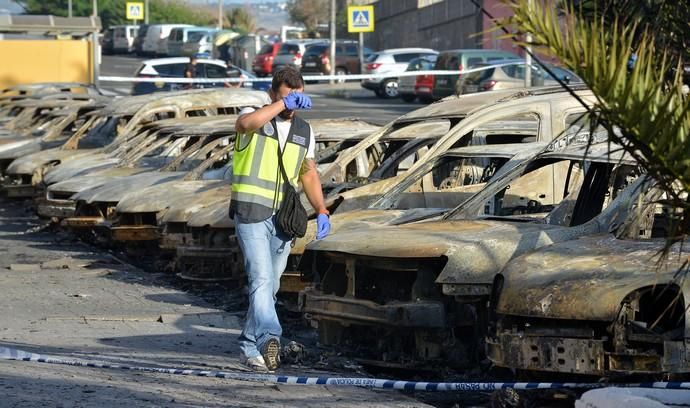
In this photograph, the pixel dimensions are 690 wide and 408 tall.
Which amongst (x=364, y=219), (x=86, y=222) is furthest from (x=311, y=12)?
(x=364, y=219)

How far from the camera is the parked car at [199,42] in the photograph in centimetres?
6083

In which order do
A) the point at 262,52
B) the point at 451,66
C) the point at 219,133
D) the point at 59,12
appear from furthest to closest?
the point at 59,12 → the point at 262,52 → the point at 451,66 → the point at 219,133

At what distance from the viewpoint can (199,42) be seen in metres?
61.8

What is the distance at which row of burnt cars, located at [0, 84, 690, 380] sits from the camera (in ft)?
22.5

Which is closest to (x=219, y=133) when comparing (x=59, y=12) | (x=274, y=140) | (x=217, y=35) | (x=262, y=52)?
(x=274, y=140)

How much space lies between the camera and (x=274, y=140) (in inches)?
329

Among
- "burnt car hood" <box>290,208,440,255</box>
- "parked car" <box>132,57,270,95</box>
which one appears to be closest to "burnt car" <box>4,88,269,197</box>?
"burnt car hood" <box>290,208,440,255</box>

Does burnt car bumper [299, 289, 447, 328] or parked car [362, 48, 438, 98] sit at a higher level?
burnt car bumper [299, 289, 447, 328]

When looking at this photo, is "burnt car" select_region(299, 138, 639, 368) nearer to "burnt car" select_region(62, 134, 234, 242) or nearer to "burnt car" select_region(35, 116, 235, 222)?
"burnt car" select_region(62, 134, 234, 242)

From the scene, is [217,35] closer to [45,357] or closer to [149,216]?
[149,216]

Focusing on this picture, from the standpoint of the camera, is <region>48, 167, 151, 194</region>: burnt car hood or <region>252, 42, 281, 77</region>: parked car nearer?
<region>48, 167, 151, 194</region>: burnt car hood

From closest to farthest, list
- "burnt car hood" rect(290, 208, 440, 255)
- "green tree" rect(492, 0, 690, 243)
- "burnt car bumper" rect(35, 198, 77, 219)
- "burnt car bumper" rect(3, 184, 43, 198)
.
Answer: "green tree" rect(492, 0, 690, 243) < "burnt car hood" rect(290, 208, 440, 255) < "burnt car bumper" rect(35, 198, 77, 219) < "burnt car bumper" rect(3, 184, 43, 198)

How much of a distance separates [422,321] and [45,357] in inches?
93.9

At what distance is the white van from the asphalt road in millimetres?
8459
